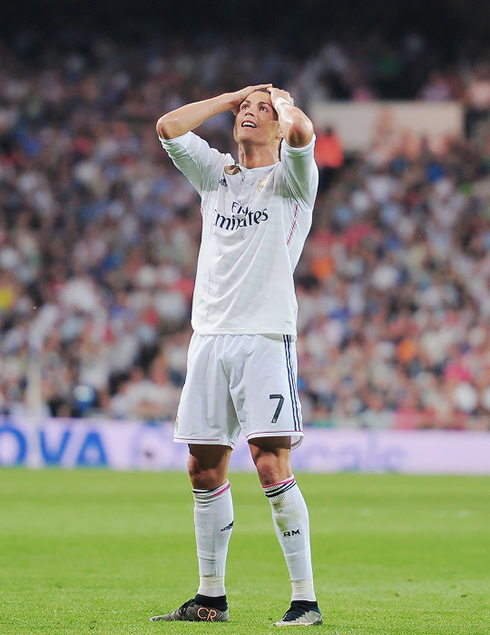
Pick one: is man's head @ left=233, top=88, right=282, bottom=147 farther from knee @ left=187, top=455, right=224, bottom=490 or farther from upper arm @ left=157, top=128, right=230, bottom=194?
knee @ left=187, top=455, right=224, bottom=490

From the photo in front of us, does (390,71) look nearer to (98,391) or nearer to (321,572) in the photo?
(98,391)

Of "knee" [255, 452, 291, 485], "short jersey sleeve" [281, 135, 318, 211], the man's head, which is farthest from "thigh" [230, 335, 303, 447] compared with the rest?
the man's head

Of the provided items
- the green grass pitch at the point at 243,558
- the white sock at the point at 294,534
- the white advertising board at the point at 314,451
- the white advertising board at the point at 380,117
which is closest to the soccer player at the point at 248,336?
the white sock at the point at 294,534

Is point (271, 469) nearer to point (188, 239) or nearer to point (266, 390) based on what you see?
point (266, 390)

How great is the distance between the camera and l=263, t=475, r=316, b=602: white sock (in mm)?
5465

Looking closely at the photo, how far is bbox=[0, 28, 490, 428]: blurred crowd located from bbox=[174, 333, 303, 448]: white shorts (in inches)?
494

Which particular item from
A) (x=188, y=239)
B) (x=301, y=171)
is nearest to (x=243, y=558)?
(x=301, y=171)

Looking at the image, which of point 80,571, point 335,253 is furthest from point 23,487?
point 335,253

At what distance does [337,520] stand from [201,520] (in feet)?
19.7

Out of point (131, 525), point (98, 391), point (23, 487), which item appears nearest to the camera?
point (131, 525)

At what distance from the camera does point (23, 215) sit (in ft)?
69.5

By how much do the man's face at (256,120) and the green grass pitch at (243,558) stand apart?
240 centimetres

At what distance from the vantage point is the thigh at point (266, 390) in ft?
17.9

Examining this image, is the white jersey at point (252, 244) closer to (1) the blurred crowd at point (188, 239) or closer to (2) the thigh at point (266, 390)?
(2) the thigh at point (266, 390)
